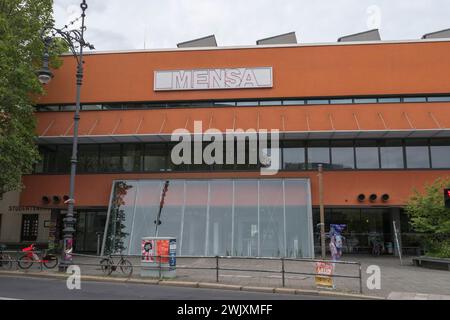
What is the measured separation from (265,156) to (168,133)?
6.00 meters

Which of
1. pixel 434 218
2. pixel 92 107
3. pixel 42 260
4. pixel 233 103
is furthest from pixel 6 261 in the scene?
pixel 434 218

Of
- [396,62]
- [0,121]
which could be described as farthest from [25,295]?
[396,62]

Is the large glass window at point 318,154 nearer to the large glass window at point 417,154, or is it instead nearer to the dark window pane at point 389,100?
the dark window pane at point 389,100

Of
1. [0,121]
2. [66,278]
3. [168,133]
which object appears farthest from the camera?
[168,133]

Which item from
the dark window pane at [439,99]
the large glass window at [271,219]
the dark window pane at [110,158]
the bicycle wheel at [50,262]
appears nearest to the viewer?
the bicycle wheel at [50,262]

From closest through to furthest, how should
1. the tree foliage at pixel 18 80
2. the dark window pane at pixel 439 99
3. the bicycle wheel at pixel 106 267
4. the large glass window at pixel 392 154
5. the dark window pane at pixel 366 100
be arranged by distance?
the bicycle wheel at pixel 106 267, the tree foliage at pixel 18 80, the large glass window at pixel 392 154, the dark window pane at pixel 439 99, the dark window pane at pixel 366 100

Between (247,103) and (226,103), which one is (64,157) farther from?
(247,103)

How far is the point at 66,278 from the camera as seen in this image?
16750mm

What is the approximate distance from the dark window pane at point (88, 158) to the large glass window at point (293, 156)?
38.9 feet

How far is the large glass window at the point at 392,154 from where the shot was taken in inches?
1056

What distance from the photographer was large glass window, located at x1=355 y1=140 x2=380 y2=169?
88.3 ft

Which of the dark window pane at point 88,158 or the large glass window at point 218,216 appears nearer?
the large glass window at point 218,216

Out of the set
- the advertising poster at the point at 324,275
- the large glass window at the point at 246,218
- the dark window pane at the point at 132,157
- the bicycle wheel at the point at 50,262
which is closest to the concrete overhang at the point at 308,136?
the dark window pane at the point at 132,157
